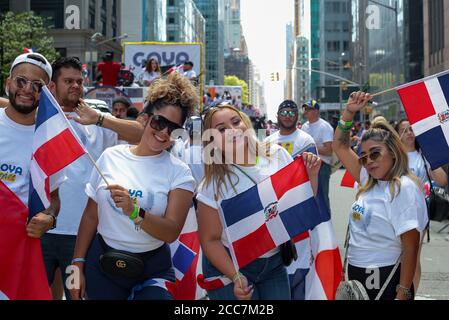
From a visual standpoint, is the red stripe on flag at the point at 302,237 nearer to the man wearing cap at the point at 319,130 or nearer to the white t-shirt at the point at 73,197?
the white t-shirt at the point at 73,197

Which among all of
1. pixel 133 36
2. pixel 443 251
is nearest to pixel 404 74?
pixel 133 36

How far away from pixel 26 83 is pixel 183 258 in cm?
157

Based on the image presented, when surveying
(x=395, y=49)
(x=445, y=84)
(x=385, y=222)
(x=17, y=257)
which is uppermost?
(x=395, y=49)

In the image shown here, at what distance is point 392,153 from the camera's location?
428cm

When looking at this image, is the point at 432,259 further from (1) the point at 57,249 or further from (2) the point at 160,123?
(2) the point at 160,123

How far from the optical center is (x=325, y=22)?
130 m

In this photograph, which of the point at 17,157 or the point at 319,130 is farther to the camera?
the point at 319,130

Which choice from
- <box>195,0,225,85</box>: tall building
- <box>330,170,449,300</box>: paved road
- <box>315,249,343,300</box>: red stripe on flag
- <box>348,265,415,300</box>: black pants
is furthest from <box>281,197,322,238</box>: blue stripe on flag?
<box>195,0,225,85</box>: tall building

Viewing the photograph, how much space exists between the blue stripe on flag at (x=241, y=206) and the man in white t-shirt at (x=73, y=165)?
3.53ft

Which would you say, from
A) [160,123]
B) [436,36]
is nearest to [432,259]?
[160,123]

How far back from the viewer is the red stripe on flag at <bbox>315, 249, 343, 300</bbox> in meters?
4.00

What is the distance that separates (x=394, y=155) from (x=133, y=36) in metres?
24.4

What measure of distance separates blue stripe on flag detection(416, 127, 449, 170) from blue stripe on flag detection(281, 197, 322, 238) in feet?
4.12
